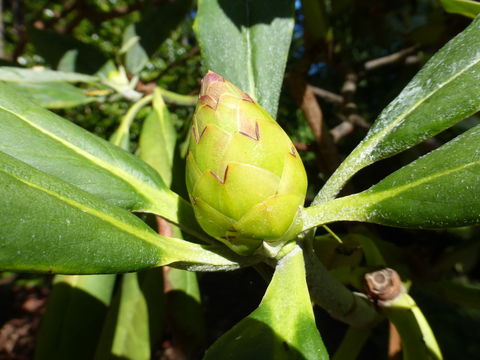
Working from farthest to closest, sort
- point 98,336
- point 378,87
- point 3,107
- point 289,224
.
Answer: point 378,87 < point 98,336 < point 3,107 < point 289,224

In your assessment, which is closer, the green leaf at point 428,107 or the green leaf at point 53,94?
the green leaf at point 428,107

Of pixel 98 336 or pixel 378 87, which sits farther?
pixel 378 87

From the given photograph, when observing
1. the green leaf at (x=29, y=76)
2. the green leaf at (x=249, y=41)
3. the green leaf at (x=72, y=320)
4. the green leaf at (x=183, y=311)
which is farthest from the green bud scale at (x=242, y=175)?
the green leaf at (x=29, y=76)

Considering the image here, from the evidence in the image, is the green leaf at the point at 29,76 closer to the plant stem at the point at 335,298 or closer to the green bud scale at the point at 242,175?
the green bud scale at the point at 242,175

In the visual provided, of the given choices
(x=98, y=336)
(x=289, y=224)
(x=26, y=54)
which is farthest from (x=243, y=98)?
(x=26, y=54)

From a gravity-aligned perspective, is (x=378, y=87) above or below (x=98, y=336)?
below

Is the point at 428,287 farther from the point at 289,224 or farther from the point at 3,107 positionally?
the point at 3,107

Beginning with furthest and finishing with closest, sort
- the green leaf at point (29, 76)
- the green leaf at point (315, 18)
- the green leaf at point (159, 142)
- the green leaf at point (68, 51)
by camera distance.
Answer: the green leaf at point (68, 51)
the green leaf at point (315, 18)
the green leaf at point (29, 76)
the green leaf at point (159, 142)

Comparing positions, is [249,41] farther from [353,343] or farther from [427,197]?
[353,343]
